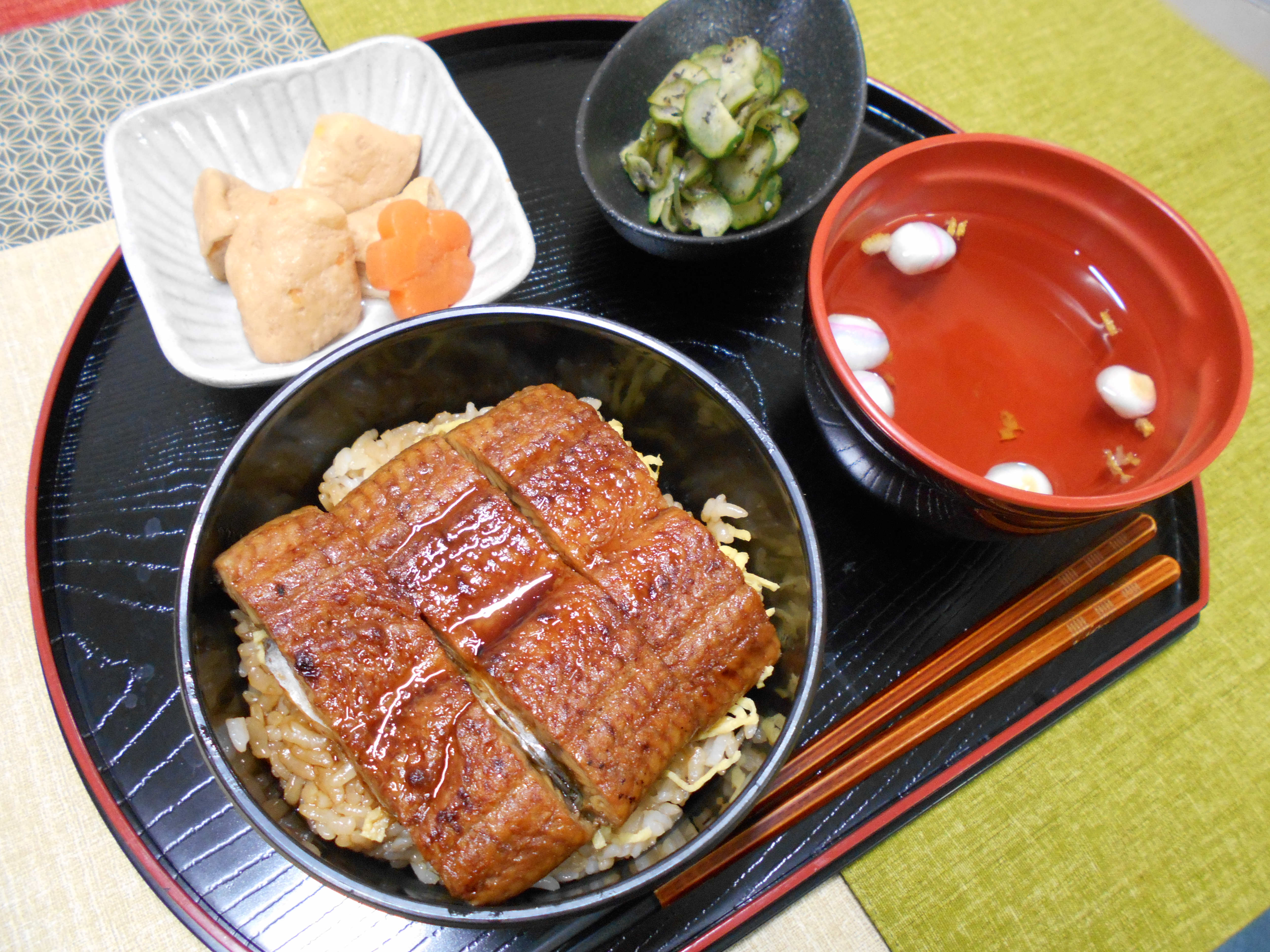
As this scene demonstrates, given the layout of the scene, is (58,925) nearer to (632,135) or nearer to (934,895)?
(934,895)

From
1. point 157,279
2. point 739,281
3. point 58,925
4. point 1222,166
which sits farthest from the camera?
point 1222,166

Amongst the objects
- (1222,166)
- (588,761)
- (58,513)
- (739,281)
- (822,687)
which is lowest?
(822,687)

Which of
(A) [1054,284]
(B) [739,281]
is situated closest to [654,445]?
(B) [739,281]

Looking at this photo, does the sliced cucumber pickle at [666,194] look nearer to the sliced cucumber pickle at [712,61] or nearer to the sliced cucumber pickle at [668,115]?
the sliced cucumber pickle at [668,115]

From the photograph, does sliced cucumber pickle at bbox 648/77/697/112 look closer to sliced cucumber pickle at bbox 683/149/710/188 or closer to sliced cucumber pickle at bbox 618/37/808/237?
sliced cucumber pickle at bbox 618/37/808/237

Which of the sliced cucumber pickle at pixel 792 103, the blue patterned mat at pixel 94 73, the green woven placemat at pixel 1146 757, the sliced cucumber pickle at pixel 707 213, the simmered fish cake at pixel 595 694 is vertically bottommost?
the green woven placemat at pixel 1146 757

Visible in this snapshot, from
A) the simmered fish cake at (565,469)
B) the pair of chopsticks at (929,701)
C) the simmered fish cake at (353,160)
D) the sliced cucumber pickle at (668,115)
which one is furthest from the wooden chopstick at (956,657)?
the simmered fish cake at (353,160)
